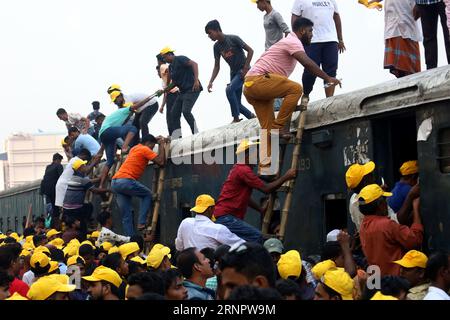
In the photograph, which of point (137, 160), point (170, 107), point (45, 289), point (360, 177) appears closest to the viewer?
point (45, 289)

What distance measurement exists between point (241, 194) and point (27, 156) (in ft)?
286

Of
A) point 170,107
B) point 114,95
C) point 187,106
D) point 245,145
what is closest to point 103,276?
point 245,145

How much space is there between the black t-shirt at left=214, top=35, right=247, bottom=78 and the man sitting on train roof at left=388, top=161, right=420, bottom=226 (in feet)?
16.9

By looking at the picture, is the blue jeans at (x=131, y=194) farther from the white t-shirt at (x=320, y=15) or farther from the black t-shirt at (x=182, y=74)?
the white t-shirt at (x=320, y=15)

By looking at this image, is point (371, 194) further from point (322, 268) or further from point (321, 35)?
point (321, 35)

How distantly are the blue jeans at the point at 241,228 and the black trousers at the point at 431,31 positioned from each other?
7.49 ft

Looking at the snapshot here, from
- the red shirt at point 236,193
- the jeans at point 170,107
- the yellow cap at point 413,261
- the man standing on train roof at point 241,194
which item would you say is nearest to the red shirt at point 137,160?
the jeans at point 170,107

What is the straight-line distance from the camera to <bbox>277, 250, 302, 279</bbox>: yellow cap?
22.7 ft

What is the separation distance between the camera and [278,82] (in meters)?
9.41

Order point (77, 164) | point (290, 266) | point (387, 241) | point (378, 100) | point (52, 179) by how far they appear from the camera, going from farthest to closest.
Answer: point (52, 179), point (77, 164), point (378, 100), point (387, 241), point (290, 266)

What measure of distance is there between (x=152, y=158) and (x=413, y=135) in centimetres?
520

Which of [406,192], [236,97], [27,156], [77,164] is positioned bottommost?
[406,192]

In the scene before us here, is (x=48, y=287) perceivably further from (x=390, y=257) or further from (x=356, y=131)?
(x=356, y=131)

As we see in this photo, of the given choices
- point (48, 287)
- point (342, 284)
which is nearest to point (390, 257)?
point (342, 284)
